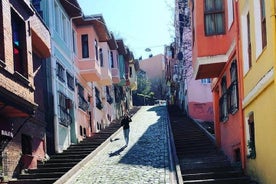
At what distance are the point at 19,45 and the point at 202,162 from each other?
24.2 feet

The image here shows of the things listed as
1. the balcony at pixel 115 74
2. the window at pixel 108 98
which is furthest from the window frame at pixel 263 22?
the balcony at pixel 115 74

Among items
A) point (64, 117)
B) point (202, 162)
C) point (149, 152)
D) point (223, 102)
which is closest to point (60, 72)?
point (64, 117)

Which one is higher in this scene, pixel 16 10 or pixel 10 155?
pixel 16 10

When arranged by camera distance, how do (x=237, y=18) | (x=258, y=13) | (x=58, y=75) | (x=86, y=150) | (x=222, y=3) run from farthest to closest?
(x=58, y=75), (x=86, y=150), (x=222, y=3), (x=237, y=18), (x=258, y=13)

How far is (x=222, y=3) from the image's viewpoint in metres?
16.5

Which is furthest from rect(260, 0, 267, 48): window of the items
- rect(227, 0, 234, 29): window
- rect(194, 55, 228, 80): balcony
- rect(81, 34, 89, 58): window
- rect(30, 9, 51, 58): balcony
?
rect(81, 34, 89, 58): window

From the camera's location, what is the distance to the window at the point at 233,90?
15.1 meters

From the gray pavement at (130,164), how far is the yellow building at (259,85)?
2.79 m

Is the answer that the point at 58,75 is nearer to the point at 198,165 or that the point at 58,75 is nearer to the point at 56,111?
the point at 56,111

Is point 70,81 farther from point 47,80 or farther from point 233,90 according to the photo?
point 233,90

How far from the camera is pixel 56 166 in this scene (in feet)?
58.5

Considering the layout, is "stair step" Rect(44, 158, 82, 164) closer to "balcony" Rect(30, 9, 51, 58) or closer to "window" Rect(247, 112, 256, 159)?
"balcony" Rect(30, 9, 51, 58)

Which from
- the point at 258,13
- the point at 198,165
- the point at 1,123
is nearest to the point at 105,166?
the point at 198,165

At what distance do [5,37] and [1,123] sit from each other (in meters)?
2.89
